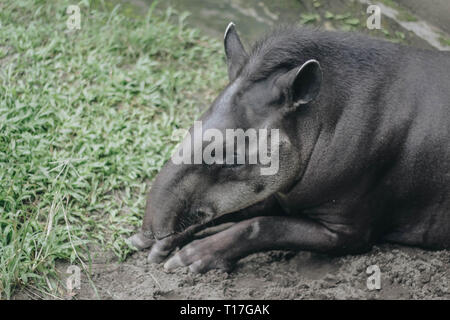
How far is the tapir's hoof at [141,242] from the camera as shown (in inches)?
191

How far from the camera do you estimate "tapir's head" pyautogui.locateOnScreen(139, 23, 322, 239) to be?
4.22 m

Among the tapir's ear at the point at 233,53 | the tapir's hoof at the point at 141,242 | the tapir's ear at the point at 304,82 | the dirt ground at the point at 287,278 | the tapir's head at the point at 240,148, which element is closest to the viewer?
the tapir's ear at the point at 304,82

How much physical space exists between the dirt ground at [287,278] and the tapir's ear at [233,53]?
4.97 ft

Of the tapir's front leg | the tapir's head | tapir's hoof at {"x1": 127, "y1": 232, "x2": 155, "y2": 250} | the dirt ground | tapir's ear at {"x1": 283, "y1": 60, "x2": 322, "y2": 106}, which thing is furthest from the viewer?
tapir's hoof at {"x1": 127, "y1": 232, "x2": 155, "y2": 250}

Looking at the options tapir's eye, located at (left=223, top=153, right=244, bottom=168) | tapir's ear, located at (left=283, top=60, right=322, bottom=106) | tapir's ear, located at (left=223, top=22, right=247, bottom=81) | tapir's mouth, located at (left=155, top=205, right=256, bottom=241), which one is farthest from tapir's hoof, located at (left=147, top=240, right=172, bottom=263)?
tapir's ear, located at (left=283, top=60, right=322, bottom=106)

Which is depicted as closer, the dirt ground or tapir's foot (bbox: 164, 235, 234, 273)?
the dirt ground

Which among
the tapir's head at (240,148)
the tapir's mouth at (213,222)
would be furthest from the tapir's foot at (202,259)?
the tapir's head at (240,148)

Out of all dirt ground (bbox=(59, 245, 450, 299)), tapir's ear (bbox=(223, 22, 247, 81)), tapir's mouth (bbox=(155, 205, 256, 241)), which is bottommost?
dirt ground (bbox=(59, 245, 450, 299))

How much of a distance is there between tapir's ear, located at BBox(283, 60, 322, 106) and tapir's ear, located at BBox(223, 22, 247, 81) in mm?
540

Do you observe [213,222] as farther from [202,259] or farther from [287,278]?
[287,278]

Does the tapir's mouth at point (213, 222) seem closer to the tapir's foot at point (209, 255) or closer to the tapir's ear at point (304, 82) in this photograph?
the tapir's foot at point (209, 255)

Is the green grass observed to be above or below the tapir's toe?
above

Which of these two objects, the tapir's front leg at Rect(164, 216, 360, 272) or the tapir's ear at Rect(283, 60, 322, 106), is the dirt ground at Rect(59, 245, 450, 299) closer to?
the tapir's front leg at Rect(164, 216, 360, 272)

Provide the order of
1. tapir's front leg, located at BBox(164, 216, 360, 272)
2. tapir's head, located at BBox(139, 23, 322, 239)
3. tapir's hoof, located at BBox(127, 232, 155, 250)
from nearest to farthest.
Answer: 1. tapir's head, located at BBox(139, 23, 322, 239)
2. tapir's front leg, located at BBox(164, 216, 360, 272)
3. tapir's hoof, located at BBox(127, 232, 155, 250)
